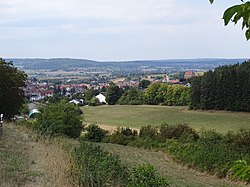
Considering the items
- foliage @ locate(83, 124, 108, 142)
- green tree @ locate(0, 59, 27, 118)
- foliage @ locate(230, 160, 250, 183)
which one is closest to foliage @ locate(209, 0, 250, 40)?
foliage @ locate(230, 160, 250, 183)

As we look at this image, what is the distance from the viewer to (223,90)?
190 feet

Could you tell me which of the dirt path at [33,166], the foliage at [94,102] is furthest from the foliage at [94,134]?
the foliage at [94,102]

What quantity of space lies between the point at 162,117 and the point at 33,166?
49136mm

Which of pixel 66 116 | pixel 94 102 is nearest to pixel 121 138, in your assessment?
pixel 66 116

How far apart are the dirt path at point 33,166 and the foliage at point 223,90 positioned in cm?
4653

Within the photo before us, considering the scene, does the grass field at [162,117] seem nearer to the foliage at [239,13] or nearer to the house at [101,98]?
the house at [101,98]

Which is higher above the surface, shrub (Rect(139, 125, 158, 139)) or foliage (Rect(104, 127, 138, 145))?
shrub (Rect(139, 125, 158, 139))

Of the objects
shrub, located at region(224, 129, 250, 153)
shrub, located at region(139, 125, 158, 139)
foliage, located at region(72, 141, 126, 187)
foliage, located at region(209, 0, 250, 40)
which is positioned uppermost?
foliage, located at region(209, 0, 250, 40)

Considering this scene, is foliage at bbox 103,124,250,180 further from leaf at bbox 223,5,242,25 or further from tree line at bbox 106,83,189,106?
tree line at bbox 106,83,189,106

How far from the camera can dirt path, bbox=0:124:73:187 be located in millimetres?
7922

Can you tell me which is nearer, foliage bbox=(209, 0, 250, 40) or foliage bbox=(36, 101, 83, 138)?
foliage bbox=(209, 0, 250, 40)

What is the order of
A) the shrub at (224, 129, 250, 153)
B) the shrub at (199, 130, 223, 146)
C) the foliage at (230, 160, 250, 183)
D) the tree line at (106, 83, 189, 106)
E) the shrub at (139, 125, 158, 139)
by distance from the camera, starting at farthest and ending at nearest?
the tree line at (106, 83, 189, 106) → the shrub at (139, 125, 158, 139) → the shrub at (199, 130, 223, 146) → the shrub at (224, 129, 250, 153) → the foliage at (230, 160, 250, 183)

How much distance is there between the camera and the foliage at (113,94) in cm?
7919

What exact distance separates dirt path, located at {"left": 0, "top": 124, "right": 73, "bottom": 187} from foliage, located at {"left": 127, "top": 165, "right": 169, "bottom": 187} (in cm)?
116
